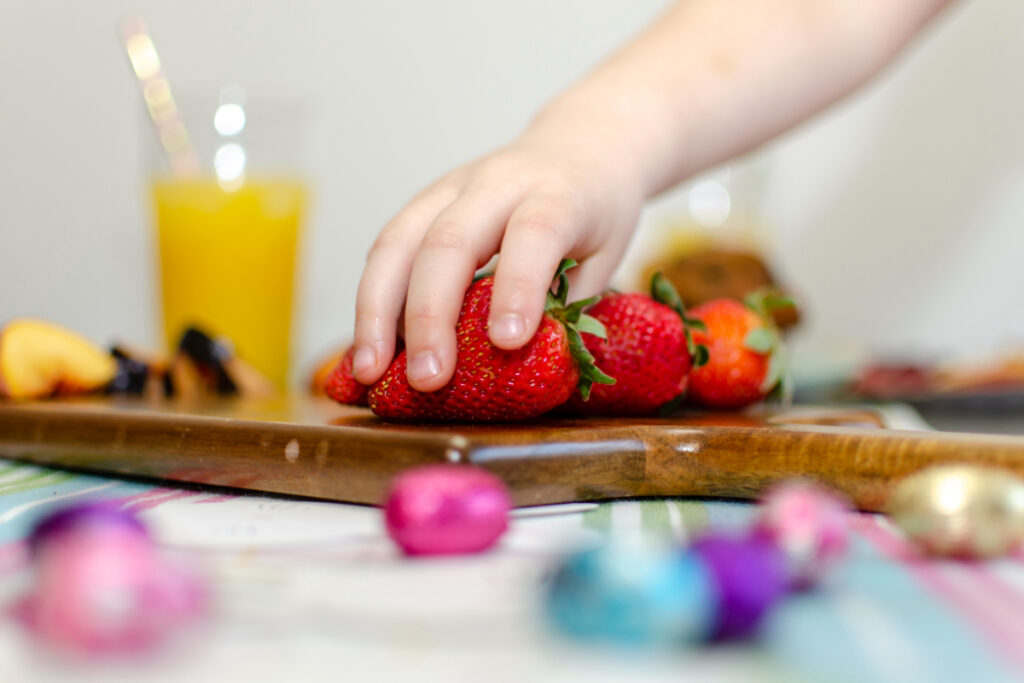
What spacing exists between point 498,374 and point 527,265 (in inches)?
2.7

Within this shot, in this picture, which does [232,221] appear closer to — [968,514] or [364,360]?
[364,360]

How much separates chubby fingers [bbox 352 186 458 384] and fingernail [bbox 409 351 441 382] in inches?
1.7

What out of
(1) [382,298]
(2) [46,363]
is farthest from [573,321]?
(2) [46,363]

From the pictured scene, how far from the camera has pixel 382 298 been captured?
0.61 meters

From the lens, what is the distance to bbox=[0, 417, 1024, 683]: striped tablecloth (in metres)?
0.28

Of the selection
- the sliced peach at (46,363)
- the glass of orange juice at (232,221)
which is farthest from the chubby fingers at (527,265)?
the glass of orange juice at (232,221)

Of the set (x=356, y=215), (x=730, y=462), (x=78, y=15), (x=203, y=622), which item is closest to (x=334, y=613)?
(x=203, y=622)

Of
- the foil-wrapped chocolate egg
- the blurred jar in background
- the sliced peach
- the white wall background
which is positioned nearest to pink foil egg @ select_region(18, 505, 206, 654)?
the foil-wrapped chocolate egg

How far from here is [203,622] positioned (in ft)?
1.04

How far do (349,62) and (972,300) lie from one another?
1278mm

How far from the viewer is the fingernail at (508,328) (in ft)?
1.79

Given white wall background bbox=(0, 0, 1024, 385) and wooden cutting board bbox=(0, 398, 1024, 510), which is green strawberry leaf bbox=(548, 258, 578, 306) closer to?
wooden cutting board bbox=(0, 398, 1024, 510)

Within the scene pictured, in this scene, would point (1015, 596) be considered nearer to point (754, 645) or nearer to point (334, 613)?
point (754, 645)

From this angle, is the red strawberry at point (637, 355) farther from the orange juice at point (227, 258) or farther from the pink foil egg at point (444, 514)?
the orange juice at point (227, 258)
